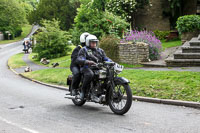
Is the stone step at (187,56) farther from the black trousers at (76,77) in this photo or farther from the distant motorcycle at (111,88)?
the distant motorcycle at (111,88)

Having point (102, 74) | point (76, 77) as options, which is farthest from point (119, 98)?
point (76, 77)

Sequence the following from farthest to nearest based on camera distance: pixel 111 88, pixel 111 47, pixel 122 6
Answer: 1. pixel 122 6
2. pixel 111 47
3. pixel 111 88

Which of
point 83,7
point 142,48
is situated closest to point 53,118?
point 142,48

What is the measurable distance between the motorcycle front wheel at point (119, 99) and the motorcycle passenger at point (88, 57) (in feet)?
2.38

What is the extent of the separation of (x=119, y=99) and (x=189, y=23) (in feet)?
49.3

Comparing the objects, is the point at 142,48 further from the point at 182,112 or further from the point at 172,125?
the point at 172,125

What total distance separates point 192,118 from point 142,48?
10.2 m

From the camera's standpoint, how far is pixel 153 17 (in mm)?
35594

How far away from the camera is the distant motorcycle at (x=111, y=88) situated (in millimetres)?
6914

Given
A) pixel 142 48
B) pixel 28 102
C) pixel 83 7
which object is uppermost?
pixel 83 7

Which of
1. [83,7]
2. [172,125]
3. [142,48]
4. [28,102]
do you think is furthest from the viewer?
[83,7]

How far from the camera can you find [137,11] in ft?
118

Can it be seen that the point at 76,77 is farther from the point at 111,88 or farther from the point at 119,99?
the point at 119,99

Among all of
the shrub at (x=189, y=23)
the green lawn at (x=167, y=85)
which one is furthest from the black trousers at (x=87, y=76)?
the shrub at (x=189, y=23)
